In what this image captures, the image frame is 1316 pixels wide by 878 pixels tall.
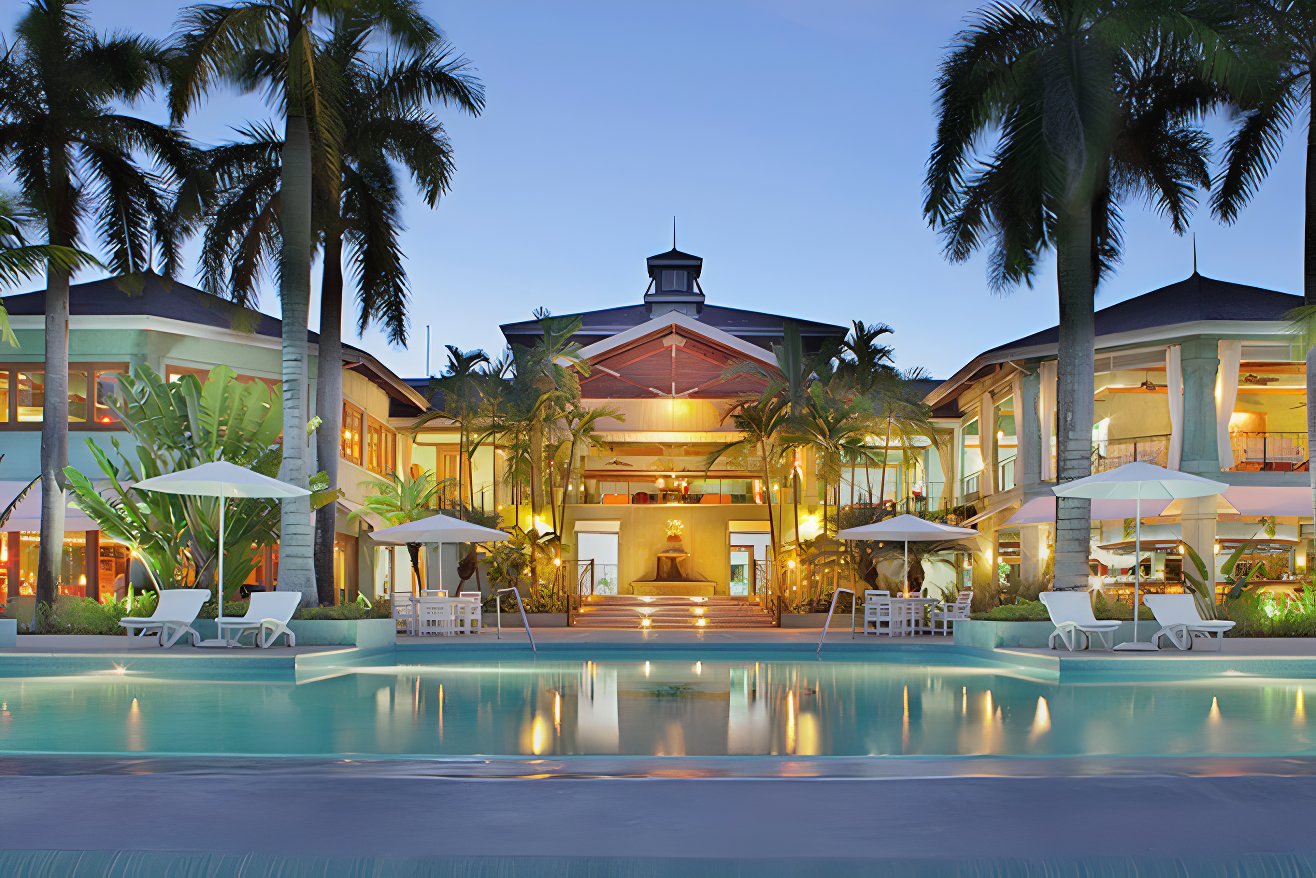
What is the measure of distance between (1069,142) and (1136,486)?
489cm

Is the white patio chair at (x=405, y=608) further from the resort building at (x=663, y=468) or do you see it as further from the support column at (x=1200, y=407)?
the support column at (x=1200, y=407)

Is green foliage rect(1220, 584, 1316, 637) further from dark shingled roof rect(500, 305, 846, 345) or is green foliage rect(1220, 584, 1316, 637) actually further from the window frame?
the window frame

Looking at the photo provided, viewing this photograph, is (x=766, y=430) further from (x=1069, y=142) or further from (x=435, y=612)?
(x=1069, y=142)

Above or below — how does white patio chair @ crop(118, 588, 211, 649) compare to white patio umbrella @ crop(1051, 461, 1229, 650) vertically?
below

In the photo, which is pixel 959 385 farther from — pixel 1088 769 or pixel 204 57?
pixel 1088 769

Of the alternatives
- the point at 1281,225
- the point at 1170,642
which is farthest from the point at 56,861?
the point at 1281,225

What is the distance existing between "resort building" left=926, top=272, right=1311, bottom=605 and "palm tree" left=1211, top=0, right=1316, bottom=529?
330 cm

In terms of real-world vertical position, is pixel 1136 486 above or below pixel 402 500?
below

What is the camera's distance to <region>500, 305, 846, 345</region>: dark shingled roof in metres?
40.5

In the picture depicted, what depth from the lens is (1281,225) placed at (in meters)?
45.1

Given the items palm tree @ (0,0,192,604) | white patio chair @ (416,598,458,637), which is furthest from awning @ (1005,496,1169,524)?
palm tree @ (0,0,192,604)

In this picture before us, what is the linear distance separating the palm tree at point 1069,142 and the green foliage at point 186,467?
36.4 ft

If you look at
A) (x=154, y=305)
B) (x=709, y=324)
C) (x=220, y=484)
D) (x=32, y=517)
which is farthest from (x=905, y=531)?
(x=709, y=324)

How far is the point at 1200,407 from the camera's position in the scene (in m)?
26.3
